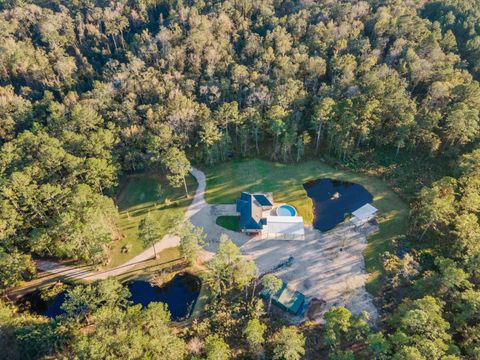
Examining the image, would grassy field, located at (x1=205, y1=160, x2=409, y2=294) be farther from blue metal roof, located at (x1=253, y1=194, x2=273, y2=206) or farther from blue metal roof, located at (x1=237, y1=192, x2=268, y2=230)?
blue metal roof, located at (x1=237, y1=192, x2=268, y2=230)

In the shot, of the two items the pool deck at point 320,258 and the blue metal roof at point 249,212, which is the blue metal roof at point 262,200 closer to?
the blue metal roof at point 249,212

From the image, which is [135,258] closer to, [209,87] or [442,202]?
[209,87]

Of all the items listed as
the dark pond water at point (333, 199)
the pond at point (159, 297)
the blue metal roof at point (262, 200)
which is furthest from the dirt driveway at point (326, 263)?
the pond at point (159, 297)

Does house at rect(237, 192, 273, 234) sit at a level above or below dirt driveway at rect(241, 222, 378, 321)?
above

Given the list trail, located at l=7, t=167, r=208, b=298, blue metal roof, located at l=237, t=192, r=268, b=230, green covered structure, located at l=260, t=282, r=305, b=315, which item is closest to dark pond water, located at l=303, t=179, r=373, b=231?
blue metal roof, located at l=237, t=192, r=268, b=230

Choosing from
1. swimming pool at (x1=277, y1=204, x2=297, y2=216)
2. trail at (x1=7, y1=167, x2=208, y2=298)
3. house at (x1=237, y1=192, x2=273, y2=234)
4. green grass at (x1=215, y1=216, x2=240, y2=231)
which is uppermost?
house at (x1=237, y1=192, x2=273, y2=234)

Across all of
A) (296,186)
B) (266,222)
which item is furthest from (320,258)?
(296,186)

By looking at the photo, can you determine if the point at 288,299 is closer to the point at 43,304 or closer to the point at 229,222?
the point at 229,222
